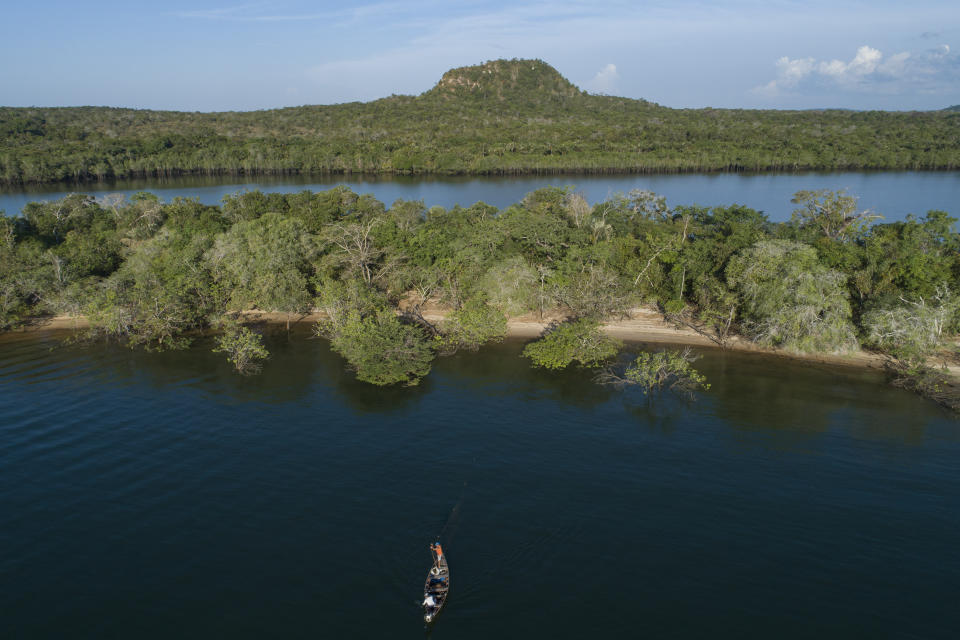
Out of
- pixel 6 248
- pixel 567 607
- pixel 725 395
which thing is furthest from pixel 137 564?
pixel 6 248

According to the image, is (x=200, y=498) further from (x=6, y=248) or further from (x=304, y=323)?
(x=6, y=248)

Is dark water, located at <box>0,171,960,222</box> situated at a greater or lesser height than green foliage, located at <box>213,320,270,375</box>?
greater

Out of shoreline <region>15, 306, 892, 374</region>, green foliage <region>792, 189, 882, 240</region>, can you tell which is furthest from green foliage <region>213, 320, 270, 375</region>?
green foliage <region>792, 189, 882, 240</region>

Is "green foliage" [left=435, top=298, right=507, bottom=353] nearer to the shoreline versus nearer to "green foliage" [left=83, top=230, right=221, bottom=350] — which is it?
the shoreline

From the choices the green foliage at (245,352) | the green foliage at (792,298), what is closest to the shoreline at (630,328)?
the green foliage at (792,298)

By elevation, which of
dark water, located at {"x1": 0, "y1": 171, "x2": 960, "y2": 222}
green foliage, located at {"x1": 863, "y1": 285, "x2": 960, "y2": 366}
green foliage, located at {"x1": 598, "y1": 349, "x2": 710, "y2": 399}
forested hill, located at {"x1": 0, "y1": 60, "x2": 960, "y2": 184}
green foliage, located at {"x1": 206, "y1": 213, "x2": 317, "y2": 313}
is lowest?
green foliage, located at {"x1": 598, "y1": 349, "x2": 710, "y2": 399}

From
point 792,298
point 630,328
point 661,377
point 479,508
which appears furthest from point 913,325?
point 479,508

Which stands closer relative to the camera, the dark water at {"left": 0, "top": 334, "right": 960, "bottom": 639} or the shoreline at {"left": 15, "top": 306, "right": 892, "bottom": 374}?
the dark water at {"left": 0, "top": 334, "right": 960, "bottom": 639}
